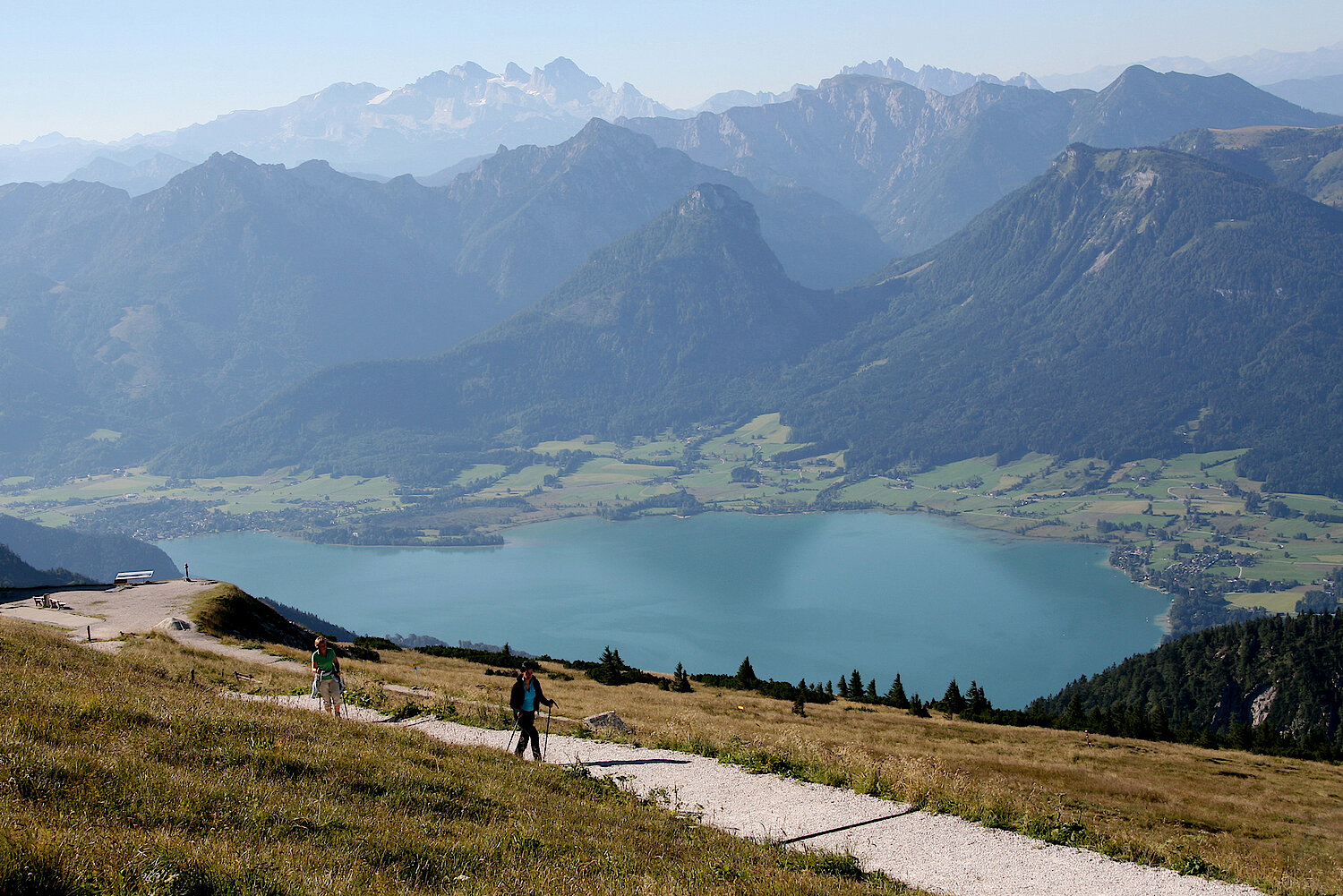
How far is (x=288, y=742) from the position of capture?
17.5 meters

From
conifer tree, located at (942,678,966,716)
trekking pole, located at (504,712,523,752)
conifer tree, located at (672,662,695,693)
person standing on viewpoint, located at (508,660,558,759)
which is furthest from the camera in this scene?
conifer tree, located at (942,678,966,716)

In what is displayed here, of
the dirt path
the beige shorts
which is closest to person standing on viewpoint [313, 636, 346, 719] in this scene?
the beige shorts

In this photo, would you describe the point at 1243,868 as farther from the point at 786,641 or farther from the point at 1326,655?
the point at 786,641

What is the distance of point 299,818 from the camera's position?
1266 centimetres

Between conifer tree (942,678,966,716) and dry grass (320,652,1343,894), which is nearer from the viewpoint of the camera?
dry grass (320,652,1343,894)

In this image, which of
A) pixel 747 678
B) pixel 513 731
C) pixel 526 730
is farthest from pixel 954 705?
pixel 526 730

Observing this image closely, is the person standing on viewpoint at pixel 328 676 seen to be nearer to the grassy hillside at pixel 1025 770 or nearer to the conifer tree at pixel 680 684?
the grassy hillside at pixel 1025 770

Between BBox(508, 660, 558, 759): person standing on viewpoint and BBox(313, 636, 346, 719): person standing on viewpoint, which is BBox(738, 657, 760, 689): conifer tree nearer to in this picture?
BBox(313, 636, 346, 719): person standing on viewpoint

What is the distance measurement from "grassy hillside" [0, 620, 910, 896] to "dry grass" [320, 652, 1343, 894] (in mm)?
5890

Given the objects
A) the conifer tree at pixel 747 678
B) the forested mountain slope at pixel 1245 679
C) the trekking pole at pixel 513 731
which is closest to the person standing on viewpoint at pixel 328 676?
the trekking pole at pixel 513 731

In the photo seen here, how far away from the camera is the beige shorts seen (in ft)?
83.8

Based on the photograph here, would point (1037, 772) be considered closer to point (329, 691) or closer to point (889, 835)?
point (889, 835)

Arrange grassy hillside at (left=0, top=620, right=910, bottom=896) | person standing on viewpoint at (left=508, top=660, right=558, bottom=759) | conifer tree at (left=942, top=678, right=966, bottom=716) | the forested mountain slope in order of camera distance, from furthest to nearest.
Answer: the forested mountain slope
conifer tree at (left=942, top=678, right=966, bottom=716)
person standing on viewpoint at (left=508, top=660, right=558, bottom=759)
grassy hillside at (left=0, top=620, right=910, bottom=896)

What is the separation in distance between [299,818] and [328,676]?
46.3 ft
